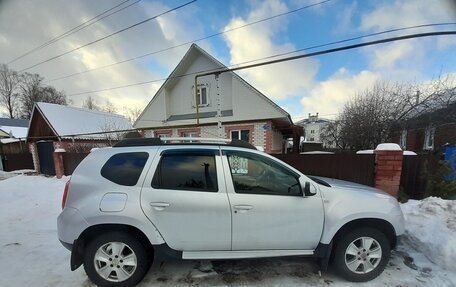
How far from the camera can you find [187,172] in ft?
8.45

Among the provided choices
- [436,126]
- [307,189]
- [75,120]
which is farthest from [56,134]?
[436,126]

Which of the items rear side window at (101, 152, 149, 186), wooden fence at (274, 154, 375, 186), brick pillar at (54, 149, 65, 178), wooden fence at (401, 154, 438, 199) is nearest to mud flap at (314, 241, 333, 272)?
rear side window at (101, 152, 149, 186)

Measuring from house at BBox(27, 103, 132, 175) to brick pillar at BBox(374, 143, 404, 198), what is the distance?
15.4 meters

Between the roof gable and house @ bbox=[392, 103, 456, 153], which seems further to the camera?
the roof gable

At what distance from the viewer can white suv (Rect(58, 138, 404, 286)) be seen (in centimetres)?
243

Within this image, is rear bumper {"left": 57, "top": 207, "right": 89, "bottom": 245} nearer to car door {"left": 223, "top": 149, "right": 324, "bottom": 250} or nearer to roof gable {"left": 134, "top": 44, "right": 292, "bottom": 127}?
car door {"left": 223, "top": 149, "right": 324, "bottom": 250}

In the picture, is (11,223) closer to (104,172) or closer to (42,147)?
(104,172)

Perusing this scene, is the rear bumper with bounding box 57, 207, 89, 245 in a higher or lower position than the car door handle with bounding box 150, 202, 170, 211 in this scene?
lower

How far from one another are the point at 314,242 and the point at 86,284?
9.37ft

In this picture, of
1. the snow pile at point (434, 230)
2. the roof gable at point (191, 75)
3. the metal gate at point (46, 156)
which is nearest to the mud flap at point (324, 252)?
the snow pile at point (434, 230)

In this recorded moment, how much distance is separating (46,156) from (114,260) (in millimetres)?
18152

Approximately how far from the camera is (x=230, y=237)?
98.2 inches

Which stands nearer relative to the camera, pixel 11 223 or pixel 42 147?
pixel 11 223

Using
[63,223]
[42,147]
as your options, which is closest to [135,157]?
[63,223]
